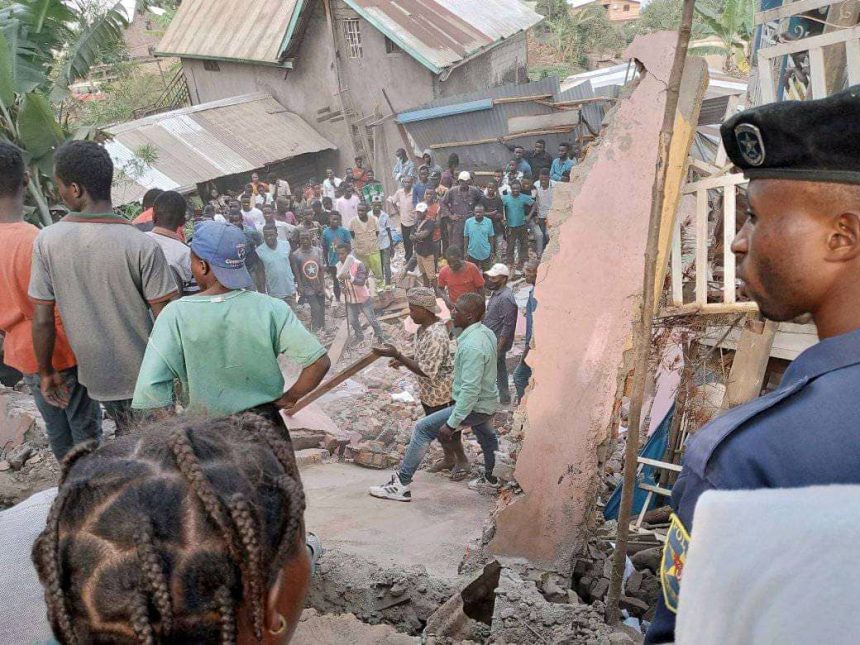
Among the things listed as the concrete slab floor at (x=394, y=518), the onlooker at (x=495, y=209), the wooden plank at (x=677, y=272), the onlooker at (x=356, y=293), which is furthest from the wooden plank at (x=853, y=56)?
the onlooker at (x=495, y=209)

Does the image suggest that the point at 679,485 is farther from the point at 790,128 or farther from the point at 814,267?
the point at 790,128

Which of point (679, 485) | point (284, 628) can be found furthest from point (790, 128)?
point (284, 628)

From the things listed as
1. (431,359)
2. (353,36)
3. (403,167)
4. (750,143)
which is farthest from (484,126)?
(750,143)

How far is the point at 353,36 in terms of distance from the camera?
19.0 meters

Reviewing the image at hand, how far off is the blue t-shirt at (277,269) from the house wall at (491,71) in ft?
30.7

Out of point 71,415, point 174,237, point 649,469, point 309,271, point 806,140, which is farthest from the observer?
point 309,271

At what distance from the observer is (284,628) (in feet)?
3.72

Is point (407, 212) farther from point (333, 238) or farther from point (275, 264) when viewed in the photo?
point (275, 264)

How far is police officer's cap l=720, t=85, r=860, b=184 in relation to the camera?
4.08 feet

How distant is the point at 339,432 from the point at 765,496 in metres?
6.72

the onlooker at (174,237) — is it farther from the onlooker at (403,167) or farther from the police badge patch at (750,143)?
the onlooker at (403,167)

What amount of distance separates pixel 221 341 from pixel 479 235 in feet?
29.9

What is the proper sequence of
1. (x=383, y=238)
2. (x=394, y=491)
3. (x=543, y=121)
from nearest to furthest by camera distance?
1. (x=394, y=491)
2. (x=383, y=238)
3. (x=543, y=121)

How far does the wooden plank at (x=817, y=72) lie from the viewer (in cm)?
335
